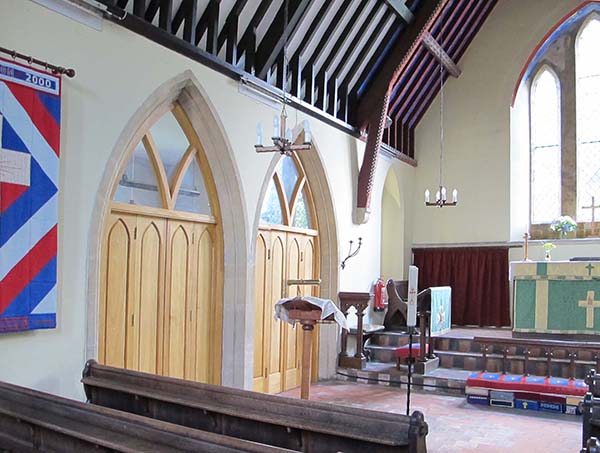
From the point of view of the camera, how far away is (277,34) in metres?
6.12

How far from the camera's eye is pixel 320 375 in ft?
25.2

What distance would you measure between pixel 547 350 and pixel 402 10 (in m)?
4.37

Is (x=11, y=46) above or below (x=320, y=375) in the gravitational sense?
above

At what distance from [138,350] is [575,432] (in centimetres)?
Result: 384

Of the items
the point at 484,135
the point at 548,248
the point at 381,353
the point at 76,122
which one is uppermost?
the point at 484,135

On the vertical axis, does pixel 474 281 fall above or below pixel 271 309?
above

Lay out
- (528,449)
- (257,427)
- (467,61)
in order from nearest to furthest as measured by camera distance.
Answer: (257,427), (528,449), (467,61)

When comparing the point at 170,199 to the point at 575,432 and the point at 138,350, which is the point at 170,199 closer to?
the point at 138,350

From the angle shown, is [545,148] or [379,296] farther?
[545,148]

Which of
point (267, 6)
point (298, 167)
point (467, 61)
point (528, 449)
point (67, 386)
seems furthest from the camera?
point (467, 61)

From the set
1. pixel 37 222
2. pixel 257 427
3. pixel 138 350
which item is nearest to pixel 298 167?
pixel 138 350

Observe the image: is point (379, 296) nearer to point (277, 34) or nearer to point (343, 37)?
point (343, 37)

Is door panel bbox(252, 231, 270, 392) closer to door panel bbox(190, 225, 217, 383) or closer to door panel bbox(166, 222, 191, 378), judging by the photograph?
door panel bbox(190, 225, 217, 383)

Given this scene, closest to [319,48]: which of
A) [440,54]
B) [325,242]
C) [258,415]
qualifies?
[325,242]
